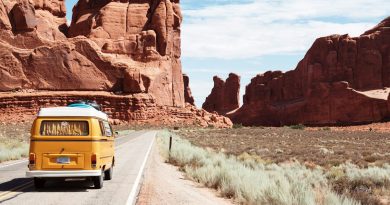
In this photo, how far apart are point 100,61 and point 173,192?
104448 millimetres

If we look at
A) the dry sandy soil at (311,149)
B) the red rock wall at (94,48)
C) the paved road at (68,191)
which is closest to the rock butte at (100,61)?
the red rock wall at (94,48)

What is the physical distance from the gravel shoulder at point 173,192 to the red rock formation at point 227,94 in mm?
155385

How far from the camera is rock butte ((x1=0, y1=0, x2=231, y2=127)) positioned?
10906 cm

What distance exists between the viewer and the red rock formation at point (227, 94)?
568ft

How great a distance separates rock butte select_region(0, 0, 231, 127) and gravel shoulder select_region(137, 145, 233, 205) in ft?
307

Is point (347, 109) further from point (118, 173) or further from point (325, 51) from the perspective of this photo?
point (118, 173)

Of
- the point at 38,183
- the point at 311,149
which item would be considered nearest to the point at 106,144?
the point at 38,183

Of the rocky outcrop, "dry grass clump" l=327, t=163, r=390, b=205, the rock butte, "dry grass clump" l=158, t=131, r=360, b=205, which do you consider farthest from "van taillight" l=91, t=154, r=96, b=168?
the rock butte

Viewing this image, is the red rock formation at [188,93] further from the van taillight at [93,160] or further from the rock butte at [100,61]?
the van taillight at [93,160]

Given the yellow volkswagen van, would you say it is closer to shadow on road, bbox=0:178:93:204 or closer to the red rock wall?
shadow on road, bbox=0:178:93:204

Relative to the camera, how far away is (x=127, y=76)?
114250mm

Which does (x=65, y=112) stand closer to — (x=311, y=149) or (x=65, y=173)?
(x=65, y=173)

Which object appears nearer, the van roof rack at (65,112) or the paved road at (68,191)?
the paved road at (68,191)

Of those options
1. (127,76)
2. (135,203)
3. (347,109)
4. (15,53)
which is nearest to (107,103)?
(127,76)
